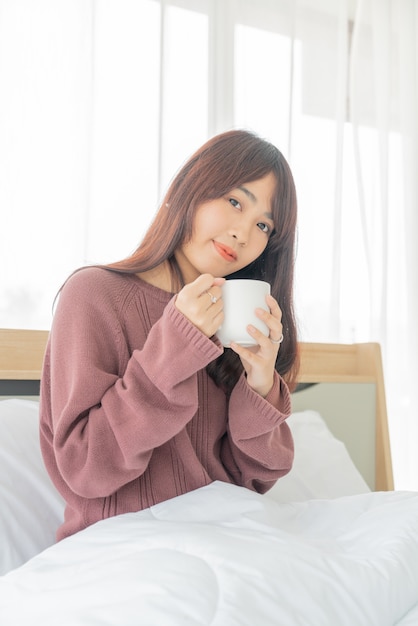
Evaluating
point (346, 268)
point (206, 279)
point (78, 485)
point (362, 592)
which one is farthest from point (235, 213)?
point (346, 268)

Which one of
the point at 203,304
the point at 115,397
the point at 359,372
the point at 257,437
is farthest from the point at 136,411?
the point at 359,372

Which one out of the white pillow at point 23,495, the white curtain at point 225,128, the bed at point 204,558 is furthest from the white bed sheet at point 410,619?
the white curtain at point 225,128

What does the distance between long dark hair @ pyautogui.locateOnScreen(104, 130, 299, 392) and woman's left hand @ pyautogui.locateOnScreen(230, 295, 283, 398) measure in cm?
7

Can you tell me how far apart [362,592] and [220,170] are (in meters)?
0.61

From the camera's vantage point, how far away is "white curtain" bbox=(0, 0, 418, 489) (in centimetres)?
158

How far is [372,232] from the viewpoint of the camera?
86.3 inches

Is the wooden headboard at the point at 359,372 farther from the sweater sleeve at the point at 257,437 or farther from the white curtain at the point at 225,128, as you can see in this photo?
the sweater sleeve at the point at 257,437

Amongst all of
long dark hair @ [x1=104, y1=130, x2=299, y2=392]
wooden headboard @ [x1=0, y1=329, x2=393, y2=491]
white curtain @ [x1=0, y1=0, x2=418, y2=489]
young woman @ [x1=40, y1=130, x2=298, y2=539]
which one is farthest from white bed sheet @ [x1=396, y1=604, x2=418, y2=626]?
white curtain @ [x1=0, y1=0, x2=418, y2=489]

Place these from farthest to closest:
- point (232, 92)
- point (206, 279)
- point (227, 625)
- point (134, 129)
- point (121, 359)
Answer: point (232, 92) → point (134, 129) → point (121, 359) → point (206, 279) → point (227, 625)

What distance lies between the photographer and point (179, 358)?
81 cm

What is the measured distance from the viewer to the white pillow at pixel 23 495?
3.26 feet

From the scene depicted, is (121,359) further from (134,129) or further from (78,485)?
(134,129)

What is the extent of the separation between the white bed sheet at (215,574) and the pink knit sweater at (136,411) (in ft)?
0.24

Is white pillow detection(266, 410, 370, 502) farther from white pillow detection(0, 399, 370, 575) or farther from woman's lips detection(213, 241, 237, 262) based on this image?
woman's lips detection(213, 241, 237, 262)
